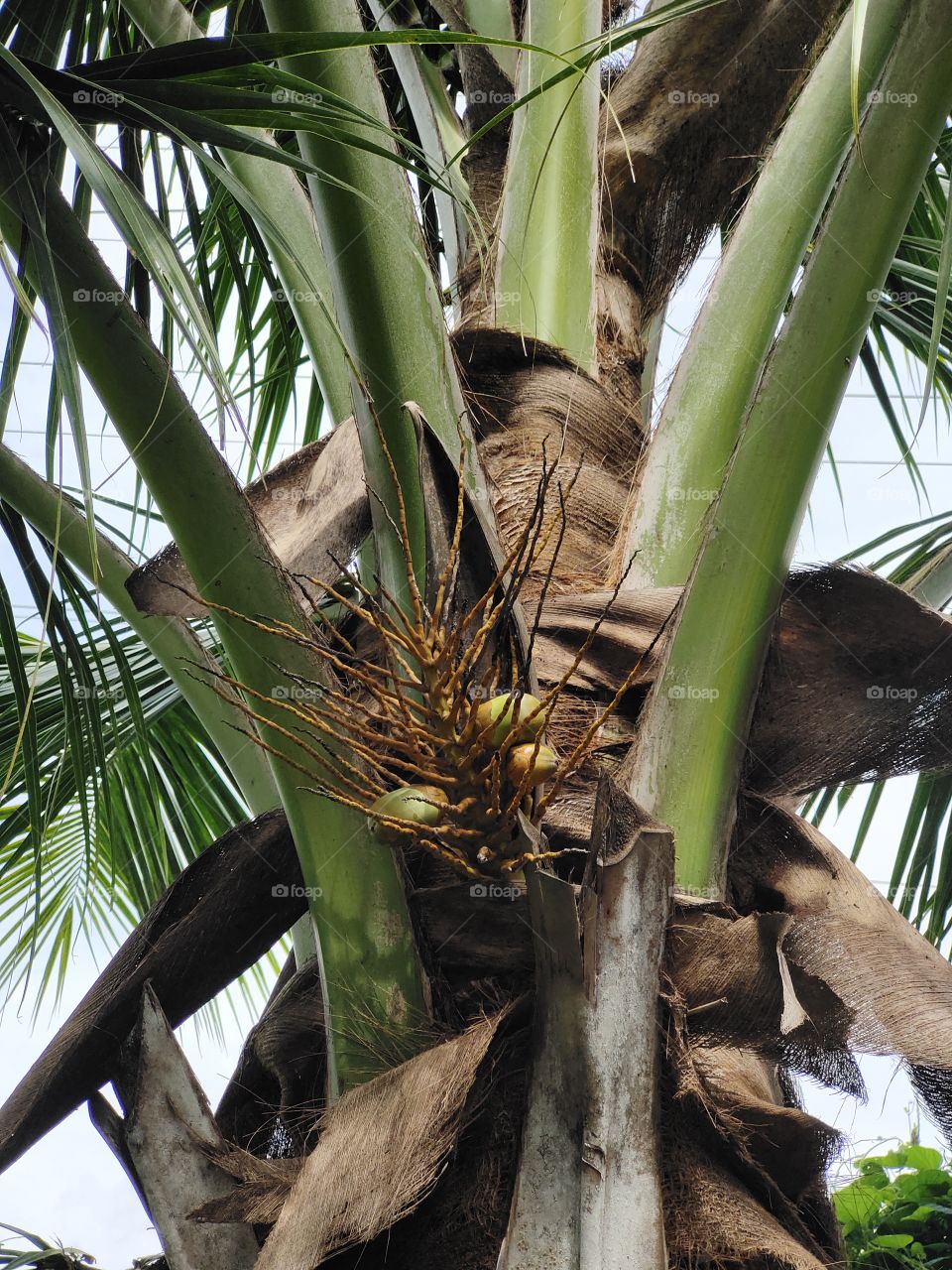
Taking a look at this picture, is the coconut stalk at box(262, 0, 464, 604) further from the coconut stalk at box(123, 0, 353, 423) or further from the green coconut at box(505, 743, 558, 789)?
the coconut stalk at box(123, 0, 353, 423)

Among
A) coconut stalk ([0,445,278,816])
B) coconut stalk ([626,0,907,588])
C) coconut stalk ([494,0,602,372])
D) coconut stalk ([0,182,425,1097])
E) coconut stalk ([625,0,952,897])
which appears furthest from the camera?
coconut stalk ([494,0,602,372])

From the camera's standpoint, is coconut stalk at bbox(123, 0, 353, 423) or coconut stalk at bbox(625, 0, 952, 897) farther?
coconut stalk at bbox(123, 0, 353, 423)

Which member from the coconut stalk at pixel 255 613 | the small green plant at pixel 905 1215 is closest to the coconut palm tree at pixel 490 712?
the coconut stalk at pixel 255 613

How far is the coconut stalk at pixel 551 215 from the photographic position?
2.35 meters

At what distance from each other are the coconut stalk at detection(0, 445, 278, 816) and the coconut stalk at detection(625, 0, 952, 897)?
82cm

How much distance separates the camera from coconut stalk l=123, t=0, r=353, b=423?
7.43 ft

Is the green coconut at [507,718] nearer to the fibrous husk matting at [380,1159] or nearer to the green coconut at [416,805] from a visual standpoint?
the green coconut at [416,805]

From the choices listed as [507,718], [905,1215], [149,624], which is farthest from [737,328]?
[905,1215]

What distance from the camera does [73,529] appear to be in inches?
88.4

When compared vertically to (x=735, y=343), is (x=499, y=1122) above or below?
below

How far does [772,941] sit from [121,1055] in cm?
79

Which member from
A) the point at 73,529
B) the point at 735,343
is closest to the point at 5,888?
the point at 73,529

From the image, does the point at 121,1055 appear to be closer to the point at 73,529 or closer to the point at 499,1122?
the point at 499,1122

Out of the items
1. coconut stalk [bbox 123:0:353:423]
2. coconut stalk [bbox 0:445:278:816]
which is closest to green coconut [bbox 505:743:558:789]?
coconut stalk [bbox 0:445:278:816]
